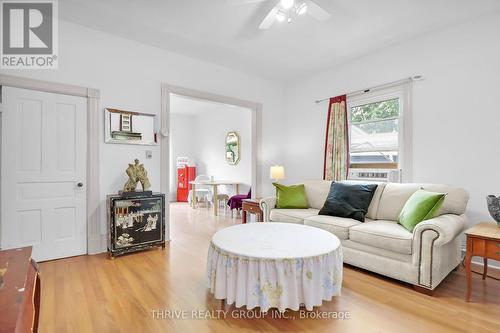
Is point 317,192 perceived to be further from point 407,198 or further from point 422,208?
point 422,208

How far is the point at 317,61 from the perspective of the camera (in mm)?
4195

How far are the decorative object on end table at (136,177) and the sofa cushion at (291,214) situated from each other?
1752 millimetres

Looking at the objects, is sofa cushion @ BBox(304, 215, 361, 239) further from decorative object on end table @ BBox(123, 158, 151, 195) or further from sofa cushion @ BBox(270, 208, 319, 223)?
decorative object on end table @ BBox(123, 158, 151, 195)

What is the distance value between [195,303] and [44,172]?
236cm

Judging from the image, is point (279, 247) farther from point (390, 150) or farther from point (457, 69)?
point (457, 69)

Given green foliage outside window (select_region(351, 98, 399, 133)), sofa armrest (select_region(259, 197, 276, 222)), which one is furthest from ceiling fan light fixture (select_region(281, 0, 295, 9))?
sofa armrest (select_region(259, 197, 276, 222))

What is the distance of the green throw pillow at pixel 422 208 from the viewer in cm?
244

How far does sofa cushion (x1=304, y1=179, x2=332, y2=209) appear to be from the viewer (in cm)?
377

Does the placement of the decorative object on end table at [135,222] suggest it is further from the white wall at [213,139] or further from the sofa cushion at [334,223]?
the white wall at [213,139]

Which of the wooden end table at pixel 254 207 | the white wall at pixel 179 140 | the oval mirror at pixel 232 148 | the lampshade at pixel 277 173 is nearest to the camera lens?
the wooden end table at pixel 254 207

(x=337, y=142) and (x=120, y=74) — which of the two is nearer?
(x=120, y=74)

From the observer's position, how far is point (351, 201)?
10.4 ft

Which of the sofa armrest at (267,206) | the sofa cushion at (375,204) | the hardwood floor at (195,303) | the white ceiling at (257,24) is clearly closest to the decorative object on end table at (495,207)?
the hardwood floor at (195,303)

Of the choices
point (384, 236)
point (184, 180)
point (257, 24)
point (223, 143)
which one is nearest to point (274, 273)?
point (384, 236)
